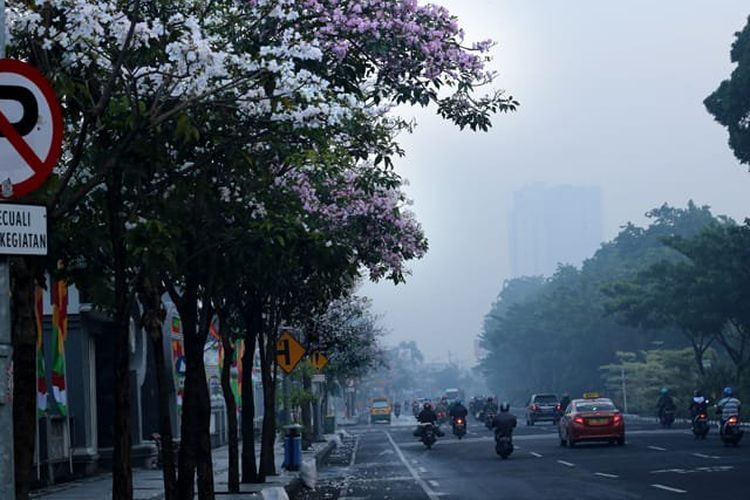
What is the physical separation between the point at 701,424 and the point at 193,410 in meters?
26.0

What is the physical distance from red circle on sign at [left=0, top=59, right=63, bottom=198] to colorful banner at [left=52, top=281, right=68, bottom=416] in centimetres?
2452

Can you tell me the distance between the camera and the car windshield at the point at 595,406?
1640 inches

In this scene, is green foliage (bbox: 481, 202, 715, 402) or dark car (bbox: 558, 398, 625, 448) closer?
dark car (bbox: 558, 398, 625, 448)

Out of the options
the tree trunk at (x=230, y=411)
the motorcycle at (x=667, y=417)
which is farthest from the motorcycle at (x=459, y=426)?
the tree trunk at (x=230, y=411)

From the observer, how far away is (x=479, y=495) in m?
24.2

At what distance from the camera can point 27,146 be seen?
294 inches

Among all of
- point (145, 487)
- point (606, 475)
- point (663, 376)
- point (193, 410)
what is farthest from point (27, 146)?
point (663, 376)

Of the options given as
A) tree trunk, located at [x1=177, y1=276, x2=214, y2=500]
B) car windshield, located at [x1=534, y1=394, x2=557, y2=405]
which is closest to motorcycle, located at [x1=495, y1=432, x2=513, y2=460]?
tree trunk, located at [x1=177, y1=276, x2=214, y2=500]

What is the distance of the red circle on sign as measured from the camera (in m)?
7.40

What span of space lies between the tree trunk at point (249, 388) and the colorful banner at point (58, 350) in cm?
569

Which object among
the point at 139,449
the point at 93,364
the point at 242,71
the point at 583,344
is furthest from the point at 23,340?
the point at 583,344

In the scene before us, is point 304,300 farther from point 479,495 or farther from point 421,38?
point 421,38

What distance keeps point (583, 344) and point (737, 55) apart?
2234 inches

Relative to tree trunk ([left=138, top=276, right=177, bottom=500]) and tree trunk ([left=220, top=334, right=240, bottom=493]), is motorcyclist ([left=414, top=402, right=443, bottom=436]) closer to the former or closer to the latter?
tree trunk ([left=220, top=334, right=240, bottom=493])
